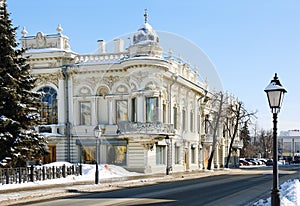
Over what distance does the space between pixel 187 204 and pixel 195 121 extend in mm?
38537

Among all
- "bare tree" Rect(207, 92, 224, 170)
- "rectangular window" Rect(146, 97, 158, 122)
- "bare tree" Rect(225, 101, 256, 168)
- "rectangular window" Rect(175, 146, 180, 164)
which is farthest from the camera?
"bare tree" Rect(225, 101, 256, 168)

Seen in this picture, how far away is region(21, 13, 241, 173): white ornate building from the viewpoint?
4200 cm

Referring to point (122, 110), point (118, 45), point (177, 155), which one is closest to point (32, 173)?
point (122, 110)

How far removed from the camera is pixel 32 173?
27469mm

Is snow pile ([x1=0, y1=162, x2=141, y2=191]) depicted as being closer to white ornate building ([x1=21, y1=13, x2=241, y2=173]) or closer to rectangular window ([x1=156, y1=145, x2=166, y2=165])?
white ornate building ([x1=21, y1=13, x2=241, y2=173])

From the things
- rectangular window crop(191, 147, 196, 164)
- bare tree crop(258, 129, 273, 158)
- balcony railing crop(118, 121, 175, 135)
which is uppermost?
balcony railing crop(118, 121, 175, 135)

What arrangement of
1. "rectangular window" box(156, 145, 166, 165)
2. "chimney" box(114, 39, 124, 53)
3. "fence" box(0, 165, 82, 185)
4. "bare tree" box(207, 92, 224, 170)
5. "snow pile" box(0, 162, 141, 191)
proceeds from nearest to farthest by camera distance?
"fence" box(0, 165, 82, 185), "snow pile" box(0, 162, 141, 191), "rectangular window" box(156, 145, 166, 165), "chimney" box(114, 39, 124, 53), "bare tree" box(207, 92, 224, 170)

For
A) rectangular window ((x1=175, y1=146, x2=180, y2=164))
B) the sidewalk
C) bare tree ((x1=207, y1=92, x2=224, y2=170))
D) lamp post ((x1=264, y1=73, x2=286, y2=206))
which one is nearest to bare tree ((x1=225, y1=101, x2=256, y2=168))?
bare tree ((x1=207, y1=92, x2=224, y2=170))

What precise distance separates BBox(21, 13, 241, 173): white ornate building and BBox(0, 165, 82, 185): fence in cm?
987

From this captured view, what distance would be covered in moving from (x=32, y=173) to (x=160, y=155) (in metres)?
18.8

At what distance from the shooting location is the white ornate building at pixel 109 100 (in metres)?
42.0

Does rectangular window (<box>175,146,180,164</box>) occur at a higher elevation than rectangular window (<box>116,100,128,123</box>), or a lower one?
lower

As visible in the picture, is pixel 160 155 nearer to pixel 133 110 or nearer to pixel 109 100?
pixel 133 110

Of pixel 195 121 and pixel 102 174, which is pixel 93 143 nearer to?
pixel 102 174
